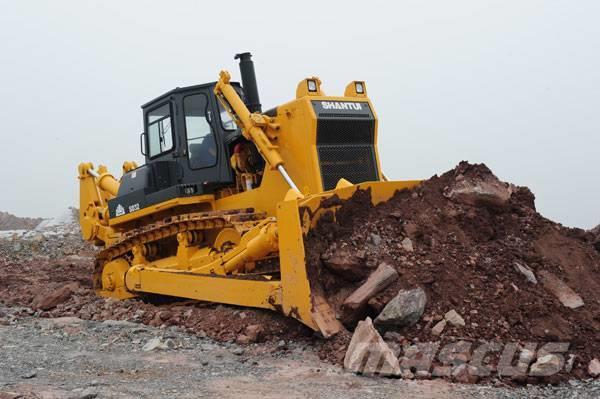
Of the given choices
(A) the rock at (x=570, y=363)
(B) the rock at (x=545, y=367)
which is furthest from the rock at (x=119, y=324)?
(A) the rock at (x=570, y=363)

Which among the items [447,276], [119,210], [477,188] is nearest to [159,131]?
[119,210]

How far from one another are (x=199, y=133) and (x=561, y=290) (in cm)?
464

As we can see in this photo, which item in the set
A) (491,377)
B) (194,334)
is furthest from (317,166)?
(491,377)

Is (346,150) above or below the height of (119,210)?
above

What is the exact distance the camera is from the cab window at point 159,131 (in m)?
8.52

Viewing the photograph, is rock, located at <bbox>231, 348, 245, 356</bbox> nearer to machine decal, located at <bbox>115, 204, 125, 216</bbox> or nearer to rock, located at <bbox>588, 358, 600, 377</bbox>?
rock, located at <bbox>588, 358, 600, 377</bbox>

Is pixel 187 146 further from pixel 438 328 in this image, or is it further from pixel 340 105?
pixel 438 328

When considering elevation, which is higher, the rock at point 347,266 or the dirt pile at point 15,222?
the dirt pile at point 15,222

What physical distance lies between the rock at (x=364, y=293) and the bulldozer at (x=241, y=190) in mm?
137

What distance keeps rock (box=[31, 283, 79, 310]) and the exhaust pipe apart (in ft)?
11.2

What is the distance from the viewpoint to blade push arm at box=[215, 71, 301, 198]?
276 inches

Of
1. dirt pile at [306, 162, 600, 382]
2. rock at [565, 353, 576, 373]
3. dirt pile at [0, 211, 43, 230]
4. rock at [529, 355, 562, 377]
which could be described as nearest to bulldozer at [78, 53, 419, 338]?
dirt pile at [306, 162, 600, 382]

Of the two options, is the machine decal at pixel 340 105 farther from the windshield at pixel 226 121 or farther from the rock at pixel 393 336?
the rock at pixel 393 336

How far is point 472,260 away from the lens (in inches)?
226
